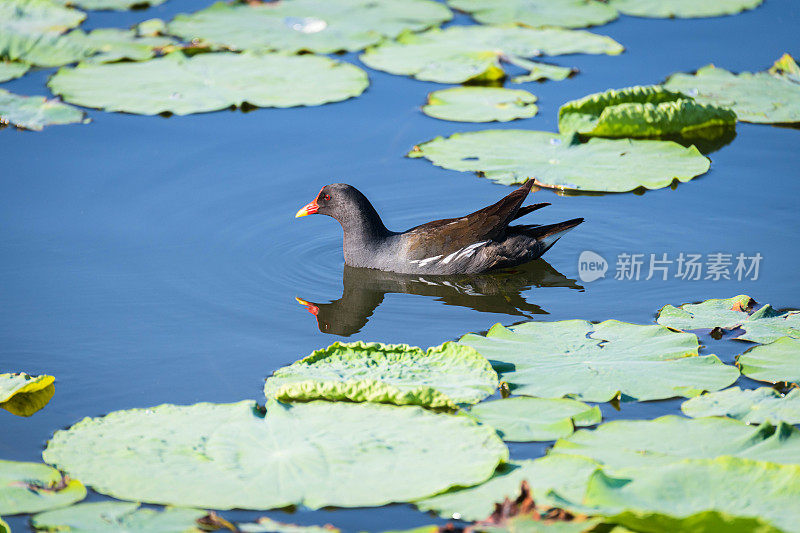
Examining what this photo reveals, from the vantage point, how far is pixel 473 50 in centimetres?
870

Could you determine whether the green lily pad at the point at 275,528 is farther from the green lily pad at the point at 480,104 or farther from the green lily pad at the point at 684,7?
the green lily pad at the point at 684,7

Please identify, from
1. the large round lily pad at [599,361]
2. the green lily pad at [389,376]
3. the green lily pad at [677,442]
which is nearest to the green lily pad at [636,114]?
the large round lily pad at [599,361]

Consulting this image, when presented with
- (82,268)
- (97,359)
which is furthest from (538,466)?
(82,268)

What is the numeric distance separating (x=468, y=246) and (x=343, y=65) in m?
3.44

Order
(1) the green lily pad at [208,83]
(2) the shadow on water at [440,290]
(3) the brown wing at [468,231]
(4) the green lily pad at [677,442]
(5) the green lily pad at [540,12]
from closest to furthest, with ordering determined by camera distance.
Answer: (4) the green lily pad at [677,442]
(2) the shadow on water at [440,290]
(3) the brown wing at [468,231]
(1) the green lily pad at [208,83]
(5) the green lily pad at [540,12]

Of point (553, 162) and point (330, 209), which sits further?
point (553, 162)

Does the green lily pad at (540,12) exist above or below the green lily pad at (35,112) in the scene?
above

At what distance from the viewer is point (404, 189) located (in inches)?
270

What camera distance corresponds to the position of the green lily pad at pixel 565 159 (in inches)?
259

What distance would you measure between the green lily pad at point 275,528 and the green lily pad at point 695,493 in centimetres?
59

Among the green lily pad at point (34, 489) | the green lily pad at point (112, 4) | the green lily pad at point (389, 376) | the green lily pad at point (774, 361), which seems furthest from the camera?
the green lily pad at point (112, 4)

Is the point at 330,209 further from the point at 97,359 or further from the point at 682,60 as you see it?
the point at 682,60

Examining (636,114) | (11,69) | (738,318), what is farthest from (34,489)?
(11,69)

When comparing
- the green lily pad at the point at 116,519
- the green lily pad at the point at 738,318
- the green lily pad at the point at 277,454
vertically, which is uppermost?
the green lily pad at the point at 738,318
